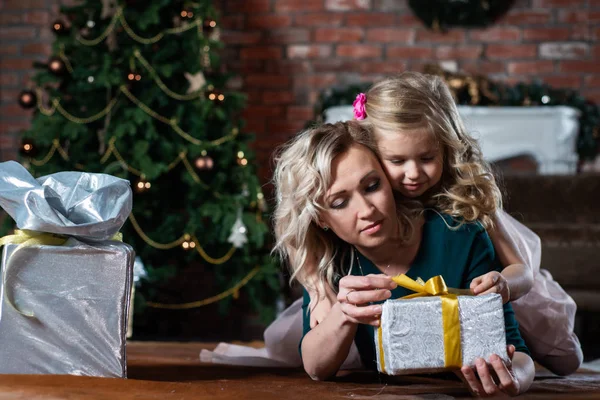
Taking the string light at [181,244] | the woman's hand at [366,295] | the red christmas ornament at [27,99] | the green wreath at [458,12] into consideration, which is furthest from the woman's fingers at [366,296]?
the green wreath at [458,12]

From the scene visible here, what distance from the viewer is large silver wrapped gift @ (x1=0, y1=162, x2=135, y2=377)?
1.53 metres

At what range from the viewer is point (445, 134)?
1795 millimetres

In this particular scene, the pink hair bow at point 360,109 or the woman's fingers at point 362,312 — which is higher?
the pink hair bow at point 360,109

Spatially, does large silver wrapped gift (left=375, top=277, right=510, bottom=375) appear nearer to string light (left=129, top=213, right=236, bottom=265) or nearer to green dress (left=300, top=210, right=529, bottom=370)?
green dress (left=300, top=210, right=529, bottom=370)

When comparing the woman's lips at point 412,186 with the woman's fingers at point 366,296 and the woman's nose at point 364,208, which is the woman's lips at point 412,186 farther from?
the woman's fingers at point 366,296

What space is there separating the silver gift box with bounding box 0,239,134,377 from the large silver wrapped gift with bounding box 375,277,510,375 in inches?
22.8

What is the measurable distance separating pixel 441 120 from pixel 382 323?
0.62 metres

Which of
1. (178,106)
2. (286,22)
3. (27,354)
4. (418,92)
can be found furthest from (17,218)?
(286,22)

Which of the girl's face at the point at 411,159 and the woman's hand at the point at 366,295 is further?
the girl's face at the point at 411,159

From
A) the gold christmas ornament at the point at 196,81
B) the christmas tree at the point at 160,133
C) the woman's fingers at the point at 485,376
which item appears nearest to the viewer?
the woman's fingers at the point at 485,376

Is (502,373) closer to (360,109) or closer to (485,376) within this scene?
(485,376)

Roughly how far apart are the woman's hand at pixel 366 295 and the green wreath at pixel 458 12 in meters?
3.66

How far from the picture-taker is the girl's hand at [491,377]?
1351 mm

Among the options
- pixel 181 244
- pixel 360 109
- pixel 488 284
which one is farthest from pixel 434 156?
pixel 181 244
